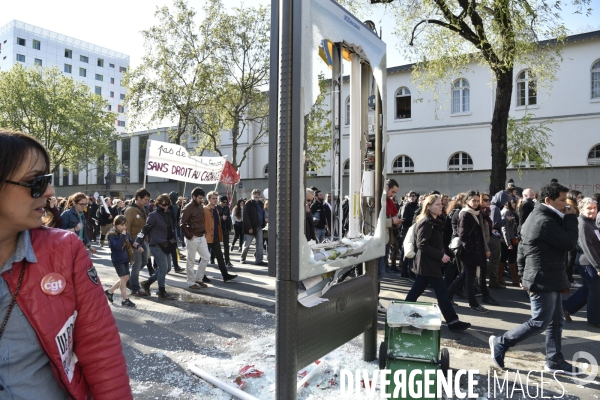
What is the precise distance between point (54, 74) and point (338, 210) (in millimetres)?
40205

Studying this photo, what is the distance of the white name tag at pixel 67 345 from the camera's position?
5.26 feet

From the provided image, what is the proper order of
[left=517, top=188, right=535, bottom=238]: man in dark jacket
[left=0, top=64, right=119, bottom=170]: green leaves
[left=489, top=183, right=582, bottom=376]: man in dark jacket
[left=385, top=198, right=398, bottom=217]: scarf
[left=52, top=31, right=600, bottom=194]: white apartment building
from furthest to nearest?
[left=0, top=64, right=119, bottom=170]: green leaves, [left=52, top=31, right=600, bottom=194]: white apartment building, [left=385, top=198, right=398, bottom=217]: scarf, [left=517, top=188, right=535, bottom=238]: man in dark jacket, [left=489, top=183, right=582, bottom=376]: man in dark jacket

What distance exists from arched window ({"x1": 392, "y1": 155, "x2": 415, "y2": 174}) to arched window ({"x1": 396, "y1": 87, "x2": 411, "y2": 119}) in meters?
2.89

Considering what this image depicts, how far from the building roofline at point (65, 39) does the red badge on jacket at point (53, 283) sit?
294 feet

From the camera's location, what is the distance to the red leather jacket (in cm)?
157

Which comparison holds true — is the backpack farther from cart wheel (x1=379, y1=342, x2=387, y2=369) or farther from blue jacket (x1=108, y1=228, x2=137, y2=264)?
blue jacket (x1=108, y1=228, x2=137, y2=264)

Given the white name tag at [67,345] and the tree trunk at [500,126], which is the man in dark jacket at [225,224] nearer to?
the tree trunk at [500,126]

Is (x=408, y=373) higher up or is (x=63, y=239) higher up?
(x=63, y=239)

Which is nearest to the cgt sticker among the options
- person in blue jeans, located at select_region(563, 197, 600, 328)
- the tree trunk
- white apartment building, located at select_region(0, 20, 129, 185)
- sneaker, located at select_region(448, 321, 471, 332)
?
sneaker, located at select_region(448, 321, 471, 332)

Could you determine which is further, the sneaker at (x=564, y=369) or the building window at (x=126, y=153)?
the building window at (x=126, y=153)

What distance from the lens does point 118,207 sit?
19844 millimetres

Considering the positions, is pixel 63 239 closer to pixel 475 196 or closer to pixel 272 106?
pixel 272 106

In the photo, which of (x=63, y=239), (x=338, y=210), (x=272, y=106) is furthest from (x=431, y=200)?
(x=63, y=239)

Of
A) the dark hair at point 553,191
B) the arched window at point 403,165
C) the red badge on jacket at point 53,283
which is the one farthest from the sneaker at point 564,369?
the arched window at point 403,165
